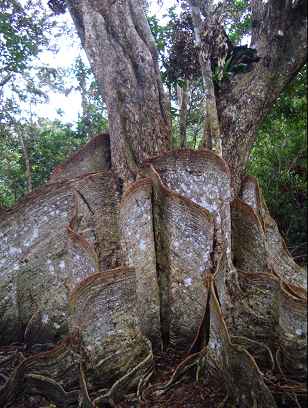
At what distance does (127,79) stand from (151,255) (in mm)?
1960

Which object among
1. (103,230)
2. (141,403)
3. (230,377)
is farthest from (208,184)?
(141,403)

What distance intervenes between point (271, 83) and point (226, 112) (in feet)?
1.75

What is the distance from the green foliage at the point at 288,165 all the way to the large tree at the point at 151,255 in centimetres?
15

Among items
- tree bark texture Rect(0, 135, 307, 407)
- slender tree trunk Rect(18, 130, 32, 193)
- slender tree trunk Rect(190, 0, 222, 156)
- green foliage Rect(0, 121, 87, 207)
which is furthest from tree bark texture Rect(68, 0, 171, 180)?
green foliage Rect(0, 121, 87, 207)

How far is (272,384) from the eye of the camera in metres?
2.70

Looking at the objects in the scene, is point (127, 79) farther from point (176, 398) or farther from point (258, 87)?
point (176, 398)

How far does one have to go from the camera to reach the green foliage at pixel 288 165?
278cm

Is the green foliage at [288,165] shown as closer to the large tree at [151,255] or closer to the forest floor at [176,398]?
the large tree at [151,255]

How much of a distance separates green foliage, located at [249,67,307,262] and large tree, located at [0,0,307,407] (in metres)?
0.15

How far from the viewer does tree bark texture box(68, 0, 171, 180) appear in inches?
157

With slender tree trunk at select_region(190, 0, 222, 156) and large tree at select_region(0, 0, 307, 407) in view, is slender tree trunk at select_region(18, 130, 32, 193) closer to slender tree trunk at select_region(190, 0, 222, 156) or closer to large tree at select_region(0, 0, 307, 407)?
large tree at select_region(0, 0, 307, 407)

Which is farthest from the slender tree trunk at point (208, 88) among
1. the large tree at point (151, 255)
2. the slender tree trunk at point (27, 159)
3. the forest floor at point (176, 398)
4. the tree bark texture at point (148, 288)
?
the slender tree trunk at point (27, 159)

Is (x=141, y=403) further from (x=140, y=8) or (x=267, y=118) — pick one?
(x=140, y=8)

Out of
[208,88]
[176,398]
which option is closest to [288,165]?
[208,88]
